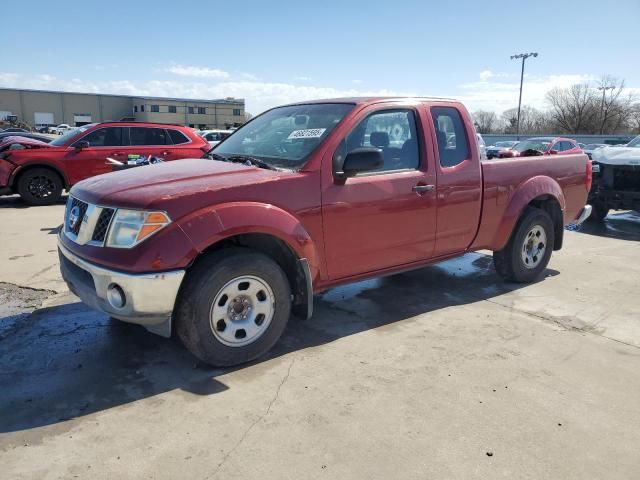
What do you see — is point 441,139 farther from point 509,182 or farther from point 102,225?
point 102,225

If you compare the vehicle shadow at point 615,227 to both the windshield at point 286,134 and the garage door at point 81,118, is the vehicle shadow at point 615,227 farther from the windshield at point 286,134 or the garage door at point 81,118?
the garage door at point 81,118

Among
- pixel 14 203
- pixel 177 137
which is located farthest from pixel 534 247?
pixel 14 203

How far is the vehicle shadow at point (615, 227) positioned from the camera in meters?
8.77

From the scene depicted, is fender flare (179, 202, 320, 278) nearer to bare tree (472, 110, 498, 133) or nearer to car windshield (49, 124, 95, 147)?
car windshield (49, 124, 95, 147)

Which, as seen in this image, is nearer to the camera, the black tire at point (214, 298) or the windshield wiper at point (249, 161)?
the black tire at point (214, 298)

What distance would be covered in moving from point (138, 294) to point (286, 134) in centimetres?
191

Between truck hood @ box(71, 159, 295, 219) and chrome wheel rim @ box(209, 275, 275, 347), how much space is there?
0.60m

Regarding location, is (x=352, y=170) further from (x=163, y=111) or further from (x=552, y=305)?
(x=163, y=111)

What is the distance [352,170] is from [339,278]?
88cm

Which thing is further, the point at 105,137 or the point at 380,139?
the point at 105,137

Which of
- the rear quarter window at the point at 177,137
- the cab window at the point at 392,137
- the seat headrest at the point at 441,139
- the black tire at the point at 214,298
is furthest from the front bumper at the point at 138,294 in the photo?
the rear quarter window at the point at 177,137

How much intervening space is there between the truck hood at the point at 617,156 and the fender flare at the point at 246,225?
7762 mm

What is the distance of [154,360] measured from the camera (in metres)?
3.70

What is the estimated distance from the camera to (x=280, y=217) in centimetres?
356
